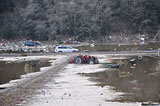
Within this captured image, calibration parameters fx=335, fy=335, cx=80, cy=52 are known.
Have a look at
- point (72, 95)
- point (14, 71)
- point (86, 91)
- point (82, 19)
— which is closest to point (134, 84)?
point (86, 91)

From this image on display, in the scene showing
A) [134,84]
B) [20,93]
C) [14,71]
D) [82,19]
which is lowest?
[14,71]

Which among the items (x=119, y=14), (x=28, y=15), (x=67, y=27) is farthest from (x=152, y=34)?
(x=28, y=15)

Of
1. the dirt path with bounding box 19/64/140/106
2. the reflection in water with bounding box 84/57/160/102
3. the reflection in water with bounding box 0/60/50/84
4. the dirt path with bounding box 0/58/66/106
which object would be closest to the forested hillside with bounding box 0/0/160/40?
the reflection in water with bounding box 0/60/50/84

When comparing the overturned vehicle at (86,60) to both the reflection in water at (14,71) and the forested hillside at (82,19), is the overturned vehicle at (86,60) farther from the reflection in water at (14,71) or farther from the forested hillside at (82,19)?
the forested hillside at (82,19)

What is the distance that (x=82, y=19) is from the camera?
274ft

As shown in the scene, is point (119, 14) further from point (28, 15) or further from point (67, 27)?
point (28, 15)

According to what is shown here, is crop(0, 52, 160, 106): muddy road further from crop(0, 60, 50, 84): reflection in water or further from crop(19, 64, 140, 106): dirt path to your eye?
crop(0, 60, 50, 84): reflection in water

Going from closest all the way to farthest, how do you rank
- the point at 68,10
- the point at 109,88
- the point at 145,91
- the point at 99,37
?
1. the point at 145,91
2. the point at 109,88
3. the point at 99,37
4. the point at 68,10

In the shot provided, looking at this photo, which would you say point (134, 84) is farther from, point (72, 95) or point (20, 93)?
point (20, 93)

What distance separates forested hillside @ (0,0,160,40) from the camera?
80.6 meters

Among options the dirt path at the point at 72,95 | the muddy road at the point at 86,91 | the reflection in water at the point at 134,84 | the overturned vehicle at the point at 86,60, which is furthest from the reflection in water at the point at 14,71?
the reflection in water at the point at 134,84

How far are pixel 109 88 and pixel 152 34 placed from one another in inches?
2475

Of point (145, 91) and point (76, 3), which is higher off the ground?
point (76, 3)

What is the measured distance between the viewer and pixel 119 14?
8550cm
